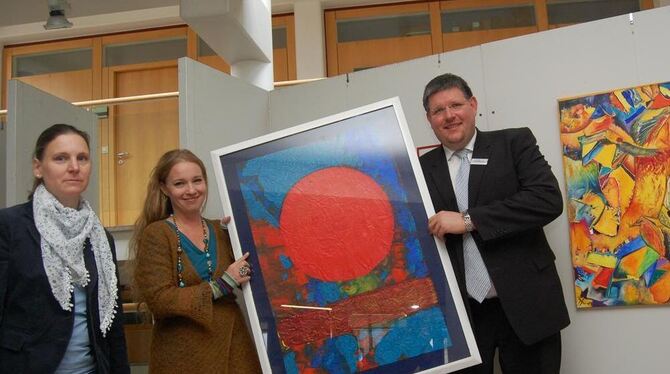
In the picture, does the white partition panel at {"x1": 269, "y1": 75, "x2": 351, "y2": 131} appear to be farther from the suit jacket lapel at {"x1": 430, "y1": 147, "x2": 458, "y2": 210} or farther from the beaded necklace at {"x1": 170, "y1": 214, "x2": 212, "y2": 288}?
the beaded necklace at {"x1": 170, "y1": 214, "x2": 212, "y2": 288}

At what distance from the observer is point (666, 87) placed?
228 centimetres

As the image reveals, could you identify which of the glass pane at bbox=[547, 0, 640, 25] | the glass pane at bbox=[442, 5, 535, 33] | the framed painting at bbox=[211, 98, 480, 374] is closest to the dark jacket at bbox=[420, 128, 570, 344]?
the framed painting at bbox=[211, 98, 480, 374]

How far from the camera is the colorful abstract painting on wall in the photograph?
227 centimetres

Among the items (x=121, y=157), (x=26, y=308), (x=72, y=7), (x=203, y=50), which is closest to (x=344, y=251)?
(x=26, y=308)

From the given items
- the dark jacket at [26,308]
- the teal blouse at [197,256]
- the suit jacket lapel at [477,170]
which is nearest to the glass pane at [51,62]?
the teal blouse at [197,256]

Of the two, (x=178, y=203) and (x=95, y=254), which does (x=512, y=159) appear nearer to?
(x=178, y=203)

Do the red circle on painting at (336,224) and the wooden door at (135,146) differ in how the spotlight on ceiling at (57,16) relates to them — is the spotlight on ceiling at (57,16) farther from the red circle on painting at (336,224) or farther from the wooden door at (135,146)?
the red circle on painting at (336,224)

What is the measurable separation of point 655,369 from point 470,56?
1595mm

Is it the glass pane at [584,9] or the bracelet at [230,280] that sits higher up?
the glass pane at [584,9]

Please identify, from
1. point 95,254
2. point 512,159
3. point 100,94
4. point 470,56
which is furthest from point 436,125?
point 100,94

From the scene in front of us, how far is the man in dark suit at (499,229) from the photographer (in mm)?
1897

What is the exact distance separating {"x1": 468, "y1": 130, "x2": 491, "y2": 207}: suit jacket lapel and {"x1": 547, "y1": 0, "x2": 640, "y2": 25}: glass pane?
14.7 ft

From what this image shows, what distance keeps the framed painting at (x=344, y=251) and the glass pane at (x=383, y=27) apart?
4.39m

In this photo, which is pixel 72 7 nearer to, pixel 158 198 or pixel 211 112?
pixel 211 112
